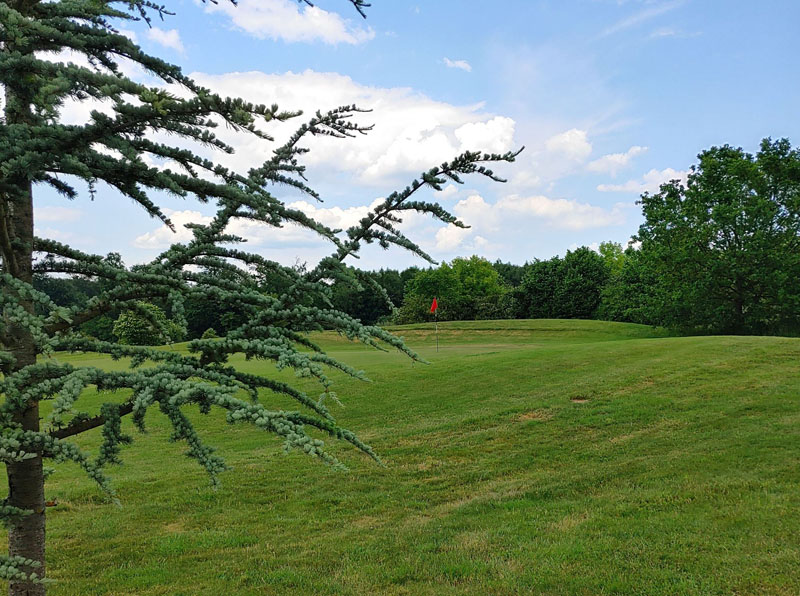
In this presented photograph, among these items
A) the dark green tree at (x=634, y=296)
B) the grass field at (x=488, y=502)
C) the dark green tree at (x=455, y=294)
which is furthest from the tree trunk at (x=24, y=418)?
the dark green tree at (x=455, y=294)

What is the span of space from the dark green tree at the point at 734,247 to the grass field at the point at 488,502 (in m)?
16.1

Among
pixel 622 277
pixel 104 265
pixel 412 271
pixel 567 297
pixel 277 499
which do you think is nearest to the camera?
pixel 104 265

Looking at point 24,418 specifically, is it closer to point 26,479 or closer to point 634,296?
point 26,479

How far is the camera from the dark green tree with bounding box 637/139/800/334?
28.2 m

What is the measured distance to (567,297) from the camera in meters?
56.0

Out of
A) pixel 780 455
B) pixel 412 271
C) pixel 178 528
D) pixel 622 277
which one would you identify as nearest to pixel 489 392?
pixel 780 455

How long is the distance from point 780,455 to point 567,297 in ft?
160

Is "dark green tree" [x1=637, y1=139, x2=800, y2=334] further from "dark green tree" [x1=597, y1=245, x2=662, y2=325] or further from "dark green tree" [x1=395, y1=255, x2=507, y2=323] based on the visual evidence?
"dark green tree" [x1=395, y1=255, x2=507, y2=323]

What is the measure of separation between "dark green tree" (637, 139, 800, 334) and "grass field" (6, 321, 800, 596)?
16.1m

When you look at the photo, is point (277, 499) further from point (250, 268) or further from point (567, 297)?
point (567, 297)

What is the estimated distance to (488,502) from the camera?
7.76m

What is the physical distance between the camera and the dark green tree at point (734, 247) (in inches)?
1112

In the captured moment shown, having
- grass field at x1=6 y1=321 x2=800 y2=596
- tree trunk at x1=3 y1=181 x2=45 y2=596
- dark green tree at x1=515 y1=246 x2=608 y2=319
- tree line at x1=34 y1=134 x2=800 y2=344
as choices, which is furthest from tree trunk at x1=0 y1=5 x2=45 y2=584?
dark green tree at x1=515 y1=246 x2=608 y2=319

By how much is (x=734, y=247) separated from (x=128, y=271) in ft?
105
